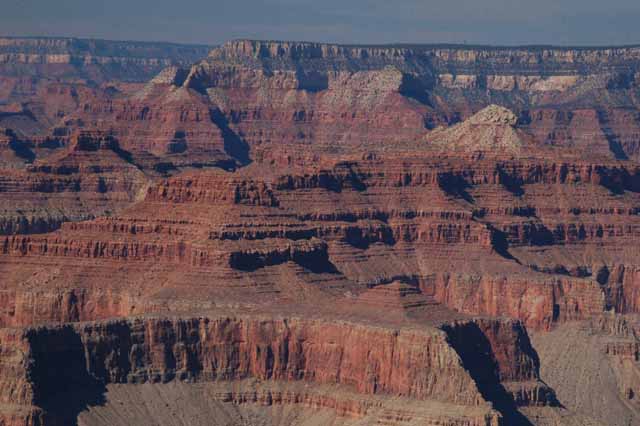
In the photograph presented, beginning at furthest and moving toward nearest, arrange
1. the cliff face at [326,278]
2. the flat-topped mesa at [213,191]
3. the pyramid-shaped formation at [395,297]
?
the flat-topped mesa at [213,191]
the pyramid-shaped formation at [395,297]
the cliff face at [326,278]

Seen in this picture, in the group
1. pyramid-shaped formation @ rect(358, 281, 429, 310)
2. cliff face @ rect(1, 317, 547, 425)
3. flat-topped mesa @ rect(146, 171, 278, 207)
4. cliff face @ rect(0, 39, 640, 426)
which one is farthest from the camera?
flat-topped mesa @ rect(146, 171, 278, 207)

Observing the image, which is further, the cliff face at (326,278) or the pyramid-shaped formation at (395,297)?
the pyramid-shaped formation at (395,297)

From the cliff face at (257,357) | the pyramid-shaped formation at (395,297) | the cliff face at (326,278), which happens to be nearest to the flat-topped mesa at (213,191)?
the cliff face at (326,278)

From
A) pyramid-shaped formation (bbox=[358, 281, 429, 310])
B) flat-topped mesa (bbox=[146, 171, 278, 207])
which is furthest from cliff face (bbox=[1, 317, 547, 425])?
flat-topped mesa (bbox=[146, 171, 278, 207])

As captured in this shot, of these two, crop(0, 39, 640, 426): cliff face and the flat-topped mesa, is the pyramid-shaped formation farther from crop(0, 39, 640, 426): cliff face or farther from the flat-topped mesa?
the flat-topped mesa

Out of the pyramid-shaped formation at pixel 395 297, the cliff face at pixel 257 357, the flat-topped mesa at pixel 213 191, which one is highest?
the flat-topped mesa at pixel 213 191

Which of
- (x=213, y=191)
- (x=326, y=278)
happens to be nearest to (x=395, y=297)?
(x=326, y=278)

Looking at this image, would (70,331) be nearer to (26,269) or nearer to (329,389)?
(329,389)

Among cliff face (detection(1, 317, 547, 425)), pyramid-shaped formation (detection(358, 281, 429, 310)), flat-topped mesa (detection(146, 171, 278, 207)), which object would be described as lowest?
cliff face (detection(1, 317, 547, 425))

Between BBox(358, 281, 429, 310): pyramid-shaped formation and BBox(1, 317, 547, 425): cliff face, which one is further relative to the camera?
BBox(358, 281, 429, 310): pyramid-shaped formation

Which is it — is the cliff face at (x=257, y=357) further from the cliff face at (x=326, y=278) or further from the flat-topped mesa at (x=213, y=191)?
the flat-topped mesa at (x=213, y=191)

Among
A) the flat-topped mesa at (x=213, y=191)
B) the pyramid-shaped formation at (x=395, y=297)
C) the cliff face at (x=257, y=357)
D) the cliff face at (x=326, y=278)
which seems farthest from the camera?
the flat-topped mesa at (x=213, y=191)

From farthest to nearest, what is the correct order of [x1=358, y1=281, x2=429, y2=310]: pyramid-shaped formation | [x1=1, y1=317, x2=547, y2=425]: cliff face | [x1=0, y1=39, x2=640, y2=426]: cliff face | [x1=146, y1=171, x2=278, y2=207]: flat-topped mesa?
[x1=146, y1=171, x2=278, y2=207]: flat-topped mesa → [x1=358, y1=281, x2=429, y2=310]: pyramid-shaped formation → [x1=0, y1=39, x2=640, y2=426]: cliff face → [x1=1, y1=317, x2=547, y2=425]: cliff face
